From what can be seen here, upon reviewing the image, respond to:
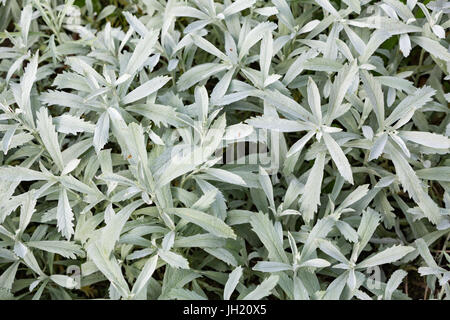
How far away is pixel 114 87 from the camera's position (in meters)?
1.14

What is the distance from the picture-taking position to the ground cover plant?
105 centimetres

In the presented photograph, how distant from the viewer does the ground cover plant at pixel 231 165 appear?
1049 millimetres

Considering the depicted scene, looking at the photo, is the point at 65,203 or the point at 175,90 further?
the point at 175,90

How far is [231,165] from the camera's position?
1.17 meters
